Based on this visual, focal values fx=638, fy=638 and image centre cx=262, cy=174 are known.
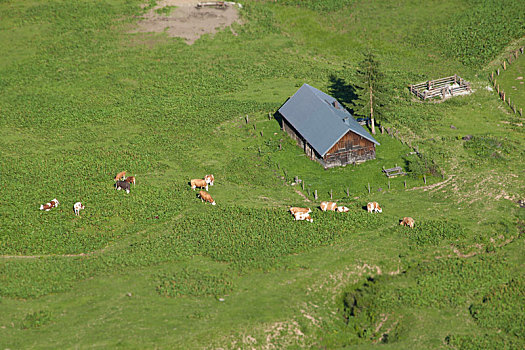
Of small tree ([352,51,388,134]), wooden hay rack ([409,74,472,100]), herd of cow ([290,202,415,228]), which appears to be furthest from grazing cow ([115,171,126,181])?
wooden hay rack ([409,74,472,100])

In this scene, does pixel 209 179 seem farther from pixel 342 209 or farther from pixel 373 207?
pixel 373 207

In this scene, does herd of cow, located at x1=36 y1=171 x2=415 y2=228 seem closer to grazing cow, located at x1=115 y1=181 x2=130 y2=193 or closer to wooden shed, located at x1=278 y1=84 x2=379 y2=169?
grazing cow, located at x1=115 y1=181 x2=130 y2=193

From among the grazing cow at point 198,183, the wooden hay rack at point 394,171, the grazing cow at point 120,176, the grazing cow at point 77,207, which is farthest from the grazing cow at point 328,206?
the grazing cow at point 77,207

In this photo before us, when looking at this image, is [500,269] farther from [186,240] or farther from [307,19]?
[307,19]

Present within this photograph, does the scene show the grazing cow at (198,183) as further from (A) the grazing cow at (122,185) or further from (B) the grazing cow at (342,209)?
(B) the grazing cow at (342,209)

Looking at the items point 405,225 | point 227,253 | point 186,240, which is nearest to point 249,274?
point 227,253

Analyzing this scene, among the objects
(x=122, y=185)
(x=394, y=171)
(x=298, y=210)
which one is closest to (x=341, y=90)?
(x=394, y=171)
